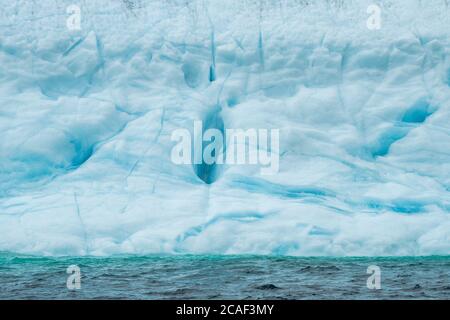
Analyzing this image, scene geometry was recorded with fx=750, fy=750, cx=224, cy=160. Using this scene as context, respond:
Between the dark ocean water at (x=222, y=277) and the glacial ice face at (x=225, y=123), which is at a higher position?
the glacial ice face at (x=225, y=123)

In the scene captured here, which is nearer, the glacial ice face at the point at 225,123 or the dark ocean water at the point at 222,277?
the dark ocean water at the point at 222,277

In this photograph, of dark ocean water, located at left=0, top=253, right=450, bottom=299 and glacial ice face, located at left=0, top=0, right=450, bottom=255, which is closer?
dark ocean water, located at left=0, top=253, right=450, bottom=299

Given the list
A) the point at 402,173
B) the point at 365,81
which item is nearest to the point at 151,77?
the point at 365,81

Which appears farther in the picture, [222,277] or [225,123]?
[225,123]

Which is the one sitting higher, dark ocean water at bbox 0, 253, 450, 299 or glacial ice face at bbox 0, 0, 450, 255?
glacial ice face at bbox 0, 0, 450, 255

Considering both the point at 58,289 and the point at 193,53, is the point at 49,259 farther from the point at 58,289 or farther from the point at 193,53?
the point at 193,53

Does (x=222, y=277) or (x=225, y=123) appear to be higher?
(x=225, y=123)
